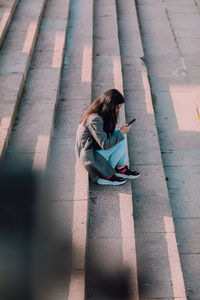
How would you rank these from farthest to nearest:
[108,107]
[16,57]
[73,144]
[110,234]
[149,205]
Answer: [16,57], [73,144], [149,205], [110,234], [108,107]

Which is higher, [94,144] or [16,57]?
[16,57]

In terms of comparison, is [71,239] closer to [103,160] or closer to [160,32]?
[103,160]

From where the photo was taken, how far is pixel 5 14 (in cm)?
741

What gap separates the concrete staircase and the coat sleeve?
2.12 ft

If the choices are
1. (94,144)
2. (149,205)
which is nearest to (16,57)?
(94,144)

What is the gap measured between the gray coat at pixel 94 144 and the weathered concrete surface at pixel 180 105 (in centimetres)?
132

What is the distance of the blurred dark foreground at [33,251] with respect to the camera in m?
3.69

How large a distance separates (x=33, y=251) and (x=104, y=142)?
4.80 feet

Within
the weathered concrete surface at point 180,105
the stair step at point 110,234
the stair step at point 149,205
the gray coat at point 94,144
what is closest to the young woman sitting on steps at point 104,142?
the gray coat at point 94,144

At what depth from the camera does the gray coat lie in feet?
14.4

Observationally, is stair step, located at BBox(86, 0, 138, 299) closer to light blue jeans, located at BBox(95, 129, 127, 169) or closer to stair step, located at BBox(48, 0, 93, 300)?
stair step, located at BBox(48, 0, 93, 300)

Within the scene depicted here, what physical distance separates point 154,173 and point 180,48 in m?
4.58

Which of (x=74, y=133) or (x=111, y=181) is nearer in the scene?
(x=111, y=181)

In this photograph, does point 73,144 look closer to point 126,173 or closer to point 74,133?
point 74,133
